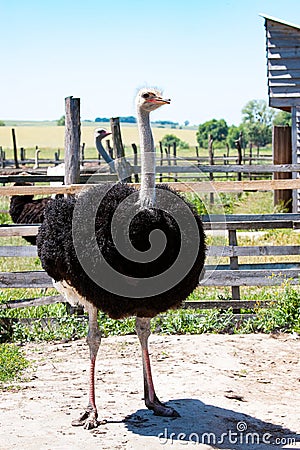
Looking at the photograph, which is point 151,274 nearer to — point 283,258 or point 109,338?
point 109,338

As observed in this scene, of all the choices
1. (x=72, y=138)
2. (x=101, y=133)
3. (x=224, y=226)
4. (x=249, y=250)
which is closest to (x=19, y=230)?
(x=72, y=138)

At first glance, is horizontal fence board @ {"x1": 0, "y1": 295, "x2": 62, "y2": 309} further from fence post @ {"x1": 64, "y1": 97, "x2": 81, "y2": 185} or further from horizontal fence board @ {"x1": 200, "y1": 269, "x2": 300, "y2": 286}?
horizontal fence board @ {"x1": 200, "y1": 269, "x2": 300, "y2": 286}

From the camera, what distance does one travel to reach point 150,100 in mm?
4941

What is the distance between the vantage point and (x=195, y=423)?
4.86m

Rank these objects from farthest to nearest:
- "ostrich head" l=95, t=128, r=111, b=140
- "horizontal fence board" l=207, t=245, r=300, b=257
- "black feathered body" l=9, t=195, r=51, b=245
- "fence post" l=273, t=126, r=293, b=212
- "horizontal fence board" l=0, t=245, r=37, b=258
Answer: "fence post" l=273, t=126, r=293, b=212, "ostrich head" l=95, t=128, r=111, b=140, "black feathered body" l=9, t=195, r=51, b=245, "horizontal fence board" l=207, t=245, r=300, b=257, "horizontal fence board" l=0, t=245, r=37, b=258

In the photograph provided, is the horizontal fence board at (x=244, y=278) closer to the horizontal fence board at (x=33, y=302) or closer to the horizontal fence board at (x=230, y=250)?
the horizontal fence board at (x=230, y=250)

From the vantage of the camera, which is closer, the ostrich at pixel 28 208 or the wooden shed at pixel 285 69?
the ostrich at pixel 28 208

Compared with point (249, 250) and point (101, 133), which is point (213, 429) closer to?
point (249, 250)

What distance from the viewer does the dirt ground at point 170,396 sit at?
15.1ft

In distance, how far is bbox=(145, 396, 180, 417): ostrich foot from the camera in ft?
16.3

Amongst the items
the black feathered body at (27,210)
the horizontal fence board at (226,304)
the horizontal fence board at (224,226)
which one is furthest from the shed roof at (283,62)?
the horizontal fence board at (226,304)

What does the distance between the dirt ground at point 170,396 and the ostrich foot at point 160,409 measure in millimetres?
45

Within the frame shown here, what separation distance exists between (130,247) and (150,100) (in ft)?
3.24

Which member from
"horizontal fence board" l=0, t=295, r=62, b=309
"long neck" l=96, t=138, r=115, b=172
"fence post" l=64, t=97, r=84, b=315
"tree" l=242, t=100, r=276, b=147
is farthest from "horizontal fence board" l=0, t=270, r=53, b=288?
"tree" l=242, t=100, r=276, b=147
